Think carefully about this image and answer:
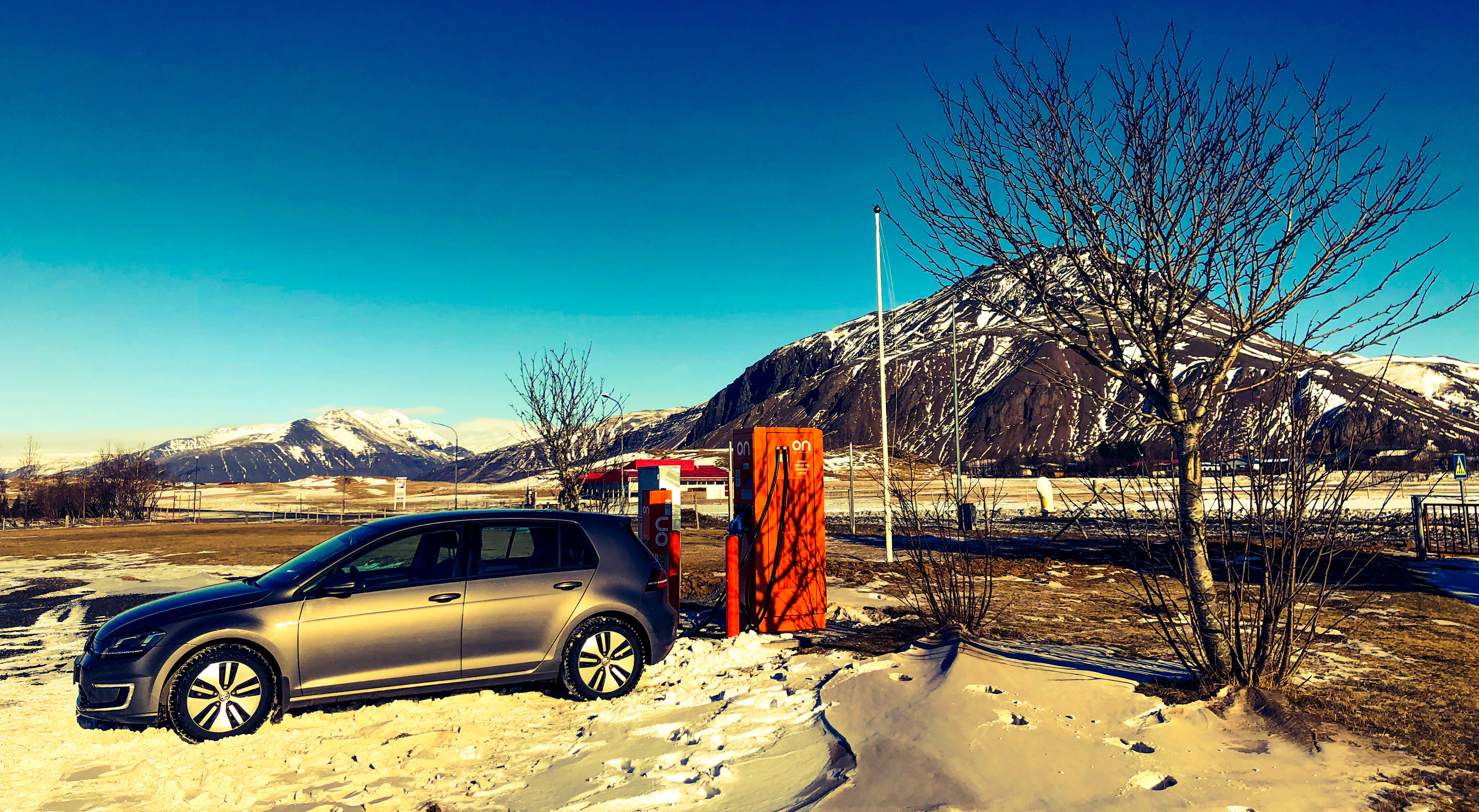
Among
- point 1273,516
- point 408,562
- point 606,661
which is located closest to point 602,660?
point 606,661

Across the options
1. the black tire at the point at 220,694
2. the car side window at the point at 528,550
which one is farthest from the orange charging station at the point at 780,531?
the black tire at the point at 220,694

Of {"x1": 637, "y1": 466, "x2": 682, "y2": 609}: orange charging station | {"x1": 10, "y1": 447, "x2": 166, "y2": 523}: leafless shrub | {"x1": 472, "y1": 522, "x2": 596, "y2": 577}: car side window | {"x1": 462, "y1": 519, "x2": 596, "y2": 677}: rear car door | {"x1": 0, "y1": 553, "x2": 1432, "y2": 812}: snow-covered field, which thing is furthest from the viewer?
{"x1": 10, "y1": 447, "x2": 166, "y2": 523}: leafless shrub

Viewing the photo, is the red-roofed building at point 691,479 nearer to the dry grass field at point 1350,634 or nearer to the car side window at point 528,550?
the dry grass field at point 1350,634

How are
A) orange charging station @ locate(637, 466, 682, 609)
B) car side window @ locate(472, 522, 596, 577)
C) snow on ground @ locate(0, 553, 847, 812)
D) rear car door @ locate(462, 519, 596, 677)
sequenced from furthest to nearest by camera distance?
orange charging station @ locate(637, 466, 682, 609) → car side window @ locate(472, 522, 596, 577) → rear car door @ locate(462, 519, 596, 677) → snow on ground @ locate(0, 553, 847, 812)

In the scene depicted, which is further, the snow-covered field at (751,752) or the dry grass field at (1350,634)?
the dry grass field at (1350,634)

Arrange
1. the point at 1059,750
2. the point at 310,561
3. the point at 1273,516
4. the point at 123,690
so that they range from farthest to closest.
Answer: the point at 310,561 < the point at 1273,516 < the point at 123,690 < the point at 1059,750

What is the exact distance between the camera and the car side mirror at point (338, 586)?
20.1ft

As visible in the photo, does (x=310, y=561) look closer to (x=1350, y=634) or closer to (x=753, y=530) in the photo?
(x=753, y=530)

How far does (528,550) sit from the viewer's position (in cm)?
689

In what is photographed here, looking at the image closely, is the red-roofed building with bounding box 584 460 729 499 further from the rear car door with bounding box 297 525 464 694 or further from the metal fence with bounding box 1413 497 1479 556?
the rear car door with bounding box 297 525 464 694

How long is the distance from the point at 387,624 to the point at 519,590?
1.02m

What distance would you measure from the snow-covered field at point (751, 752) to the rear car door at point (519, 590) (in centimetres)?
51

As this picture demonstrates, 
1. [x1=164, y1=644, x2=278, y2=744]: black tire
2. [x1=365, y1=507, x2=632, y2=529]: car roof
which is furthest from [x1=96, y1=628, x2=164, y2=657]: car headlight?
[x1=365, y1=507, x2=632, y2=529]: car roof

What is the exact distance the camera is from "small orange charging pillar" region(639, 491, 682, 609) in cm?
943
